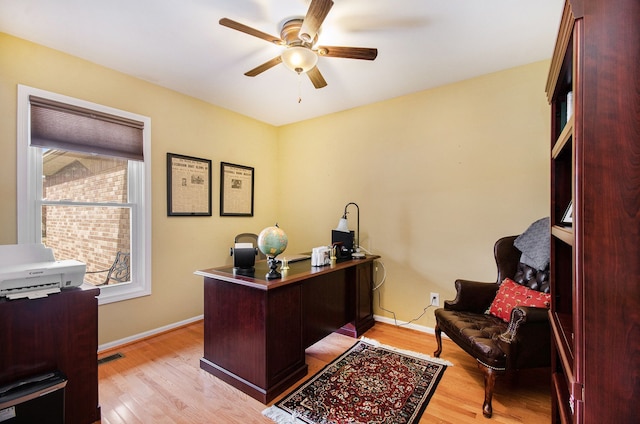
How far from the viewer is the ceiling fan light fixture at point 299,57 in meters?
1.90

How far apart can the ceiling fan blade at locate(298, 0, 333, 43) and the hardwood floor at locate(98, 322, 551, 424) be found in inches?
91.8

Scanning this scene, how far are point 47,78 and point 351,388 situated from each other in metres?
3.30

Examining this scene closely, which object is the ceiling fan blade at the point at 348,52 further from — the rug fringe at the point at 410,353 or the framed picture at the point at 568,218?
the rug fringe at the point at 410,353

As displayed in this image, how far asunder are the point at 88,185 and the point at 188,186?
0.87m

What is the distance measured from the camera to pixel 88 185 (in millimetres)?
2613

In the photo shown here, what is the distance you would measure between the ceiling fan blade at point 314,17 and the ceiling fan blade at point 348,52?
15cm

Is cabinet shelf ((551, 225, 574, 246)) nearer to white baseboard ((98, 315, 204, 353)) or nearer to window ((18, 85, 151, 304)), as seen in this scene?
window ((18, 85, 151, 304))

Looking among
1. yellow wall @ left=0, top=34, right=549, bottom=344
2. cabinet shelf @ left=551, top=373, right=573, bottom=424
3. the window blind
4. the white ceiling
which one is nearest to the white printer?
yellow wall @ left=0, top=34, right=549, bottom=344

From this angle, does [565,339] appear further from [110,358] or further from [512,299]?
[110,358]

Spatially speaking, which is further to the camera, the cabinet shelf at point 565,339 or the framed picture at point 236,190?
the framed picture at point 236,190

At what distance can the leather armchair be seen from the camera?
1.78 meters

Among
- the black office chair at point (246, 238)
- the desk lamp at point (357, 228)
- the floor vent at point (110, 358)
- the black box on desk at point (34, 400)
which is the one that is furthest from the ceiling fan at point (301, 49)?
the floor vent at point (110, 358)

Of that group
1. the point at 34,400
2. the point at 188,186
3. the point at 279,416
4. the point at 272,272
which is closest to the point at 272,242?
the point at 272,272

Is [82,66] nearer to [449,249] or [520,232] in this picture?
[449,249]
